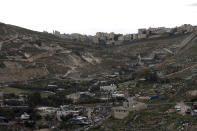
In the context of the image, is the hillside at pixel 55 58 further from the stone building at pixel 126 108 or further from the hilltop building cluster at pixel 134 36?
the stone building at pixel 126 108

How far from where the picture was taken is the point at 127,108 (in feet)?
128

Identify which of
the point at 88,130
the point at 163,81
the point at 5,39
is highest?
the point at 5,39

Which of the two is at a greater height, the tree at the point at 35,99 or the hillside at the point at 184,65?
the hillside at the point at 184,65

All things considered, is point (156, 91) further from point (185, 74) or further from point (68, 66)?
point (68, 66)

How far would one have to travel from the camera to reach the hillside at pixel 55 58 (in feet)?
208

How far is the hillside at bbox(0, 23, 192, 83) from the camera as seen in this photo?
208 ft

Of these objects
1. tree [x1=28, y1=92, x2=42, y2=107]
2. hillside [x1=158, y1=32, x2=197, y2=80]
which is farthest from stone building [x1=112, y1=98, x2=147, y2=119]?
hillside [x1=158, y1=32, x2=197, y2=80]

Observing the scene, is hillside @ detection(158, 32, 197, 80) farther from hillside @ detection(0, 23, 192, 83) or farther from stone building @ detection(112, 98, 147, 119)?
stone building @ detection(112, 98, 147, 119)

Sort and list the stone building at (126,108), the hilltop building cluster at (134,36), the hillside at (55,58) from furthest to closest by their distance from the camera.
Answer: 1. the hilltop building cluster at (134,36)
2. the hillside at (55,58)
3. the stone building at (126,108)

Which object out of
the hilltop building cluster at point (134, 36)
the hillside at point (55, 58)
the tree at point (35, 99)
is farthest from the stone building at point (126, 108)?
the hilltop building cluster at point (134, 36)

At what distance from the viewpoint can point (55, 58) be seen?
71.7 m

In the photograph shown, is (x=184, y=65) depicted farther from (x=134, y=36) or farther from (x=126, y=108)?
(x=134, y=36)

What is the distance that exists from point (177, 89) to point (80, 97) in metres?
9.47

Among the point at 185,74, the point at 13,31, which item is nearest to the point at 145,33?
the point at 13,31
